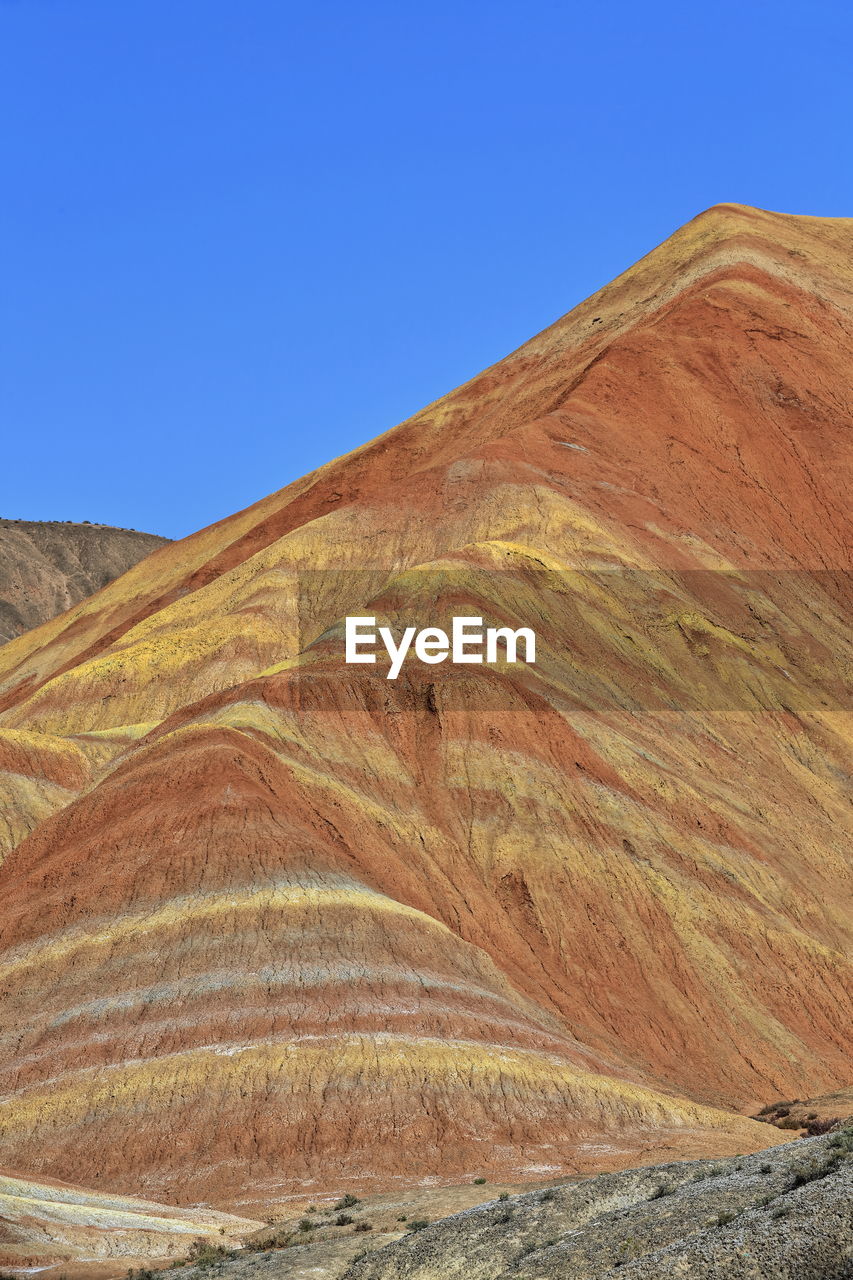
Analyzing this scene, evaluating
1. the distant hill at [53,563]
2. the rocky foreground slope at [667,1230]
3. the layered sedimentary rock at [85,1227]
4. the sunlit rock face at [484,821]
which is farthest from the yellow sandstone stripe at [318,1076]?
the distant hill at [53,563]

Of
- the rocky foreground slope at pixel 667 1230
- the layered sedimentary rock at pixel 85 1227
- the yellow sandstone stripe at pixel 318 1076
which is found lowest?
the rocky foreground slope at pixel 667 1230

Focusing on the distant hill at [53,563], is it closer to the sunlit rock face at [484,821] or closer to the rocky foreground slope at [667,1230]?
the sunlit rock face at [484,821]

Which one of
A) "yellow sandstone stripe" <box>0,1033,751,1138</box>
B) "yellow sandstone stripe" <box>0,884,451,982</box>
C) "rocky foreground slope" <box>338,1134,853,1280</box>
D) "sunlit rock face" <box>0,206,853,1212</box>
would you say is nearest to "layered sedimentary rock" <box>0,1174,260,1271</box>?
"sunlit rock face" <box>0,206,853,1212</box>

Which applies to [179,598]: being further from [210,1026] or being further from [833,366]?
[210,1026]

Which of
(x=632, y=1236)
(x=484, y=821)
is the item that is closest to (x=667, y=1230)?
(x=632, y=1236)

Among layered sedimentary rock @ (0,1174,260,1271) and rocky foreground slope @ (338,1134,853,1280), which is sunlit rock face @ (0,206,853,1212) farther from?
rocky foreground slope @ (338,1134,853,1280)

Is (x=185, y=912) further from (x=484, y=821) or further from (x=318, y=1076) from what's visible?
(x=484, y=821)

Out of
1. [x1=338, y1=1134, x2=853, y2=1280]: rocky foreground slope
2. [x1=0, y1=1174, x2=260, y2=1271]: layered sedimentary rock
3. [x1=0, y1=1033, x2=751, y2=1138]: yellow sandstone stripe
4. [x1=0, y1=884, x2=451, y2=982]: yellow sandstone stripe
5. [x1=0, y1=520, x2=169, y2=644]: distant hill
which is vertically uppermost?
[x1=0, y1=520, x2=169, y2=644]: distant hill

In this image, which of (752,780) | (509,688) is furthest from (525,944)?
(752,780)
